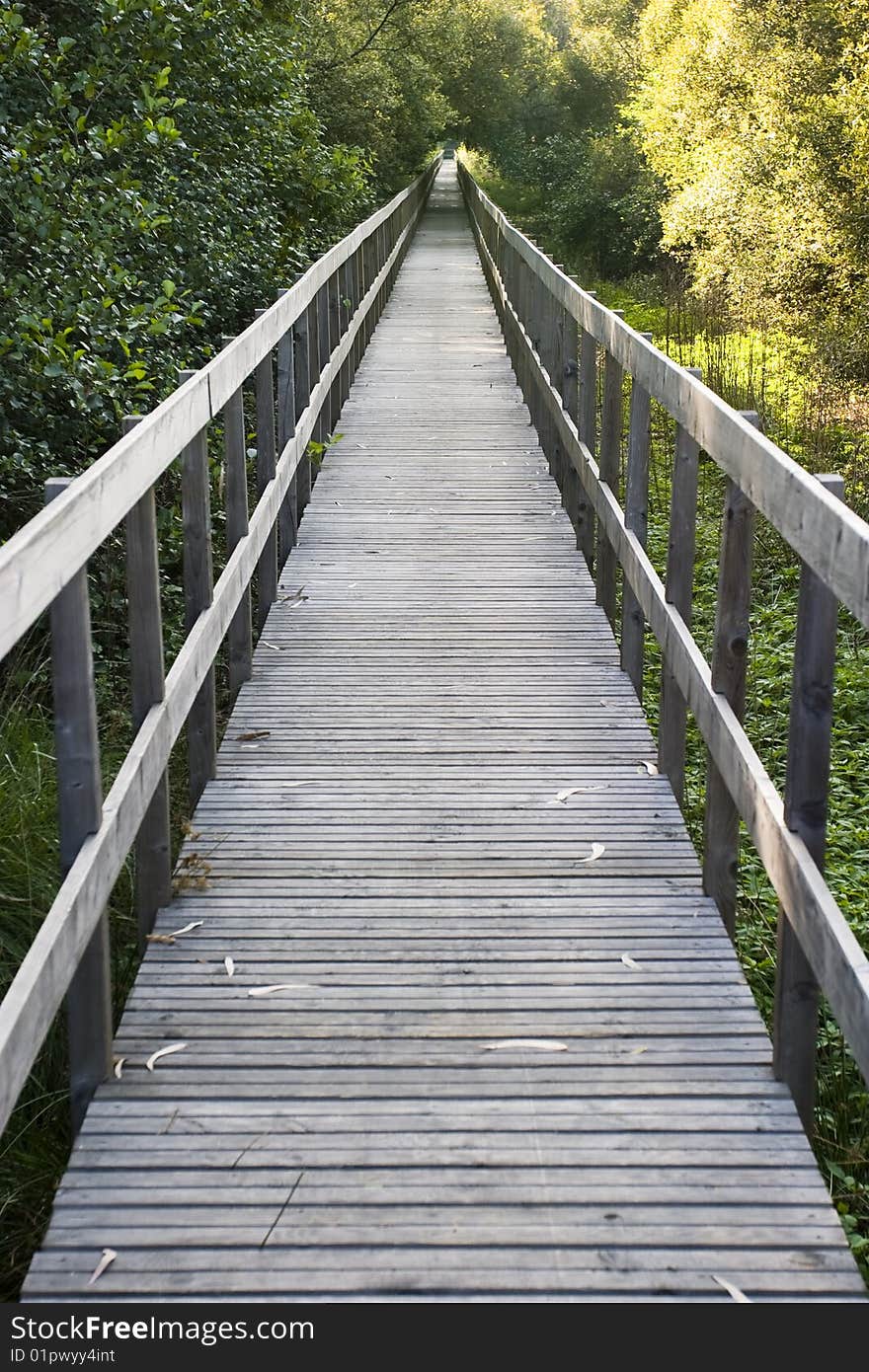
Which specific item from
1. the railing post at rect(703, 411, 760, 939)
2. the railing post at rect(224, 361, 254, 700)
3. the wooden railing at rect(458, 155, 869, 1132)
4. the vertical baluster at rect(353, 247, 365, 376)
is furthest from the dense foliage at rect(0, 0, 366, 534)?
the railing post at rect(703, 411, 760, 939)

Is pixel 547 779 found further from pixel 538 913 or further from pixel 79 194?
pixel 79 194

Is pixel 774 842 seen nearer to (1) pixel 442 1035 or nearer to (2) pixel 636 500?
(1) pixel 442 1035

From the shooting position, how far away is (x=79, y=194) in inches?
293

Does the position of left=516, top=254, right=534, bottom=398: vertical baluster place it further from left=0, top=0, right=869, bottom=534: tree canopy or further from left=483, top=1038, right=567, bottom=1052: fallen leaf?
left=483, top=1038, right=567, bottom=1052: fallen leaf

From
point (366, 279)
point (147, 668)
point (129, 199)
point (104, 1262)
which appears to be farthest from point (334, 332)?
point (104, 1262)

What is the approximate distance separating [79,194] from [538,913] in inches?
199

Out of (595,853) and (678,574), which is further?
(678,574)

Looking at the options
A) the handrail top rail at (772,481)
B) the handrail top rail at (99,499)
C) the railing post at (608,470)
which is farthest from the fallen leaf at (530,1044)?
the railing post at (608,470)

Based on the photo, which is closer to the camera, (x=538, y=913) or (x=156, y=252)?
(x=538, y=913)

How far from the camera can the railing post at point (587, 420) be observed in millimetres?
6715

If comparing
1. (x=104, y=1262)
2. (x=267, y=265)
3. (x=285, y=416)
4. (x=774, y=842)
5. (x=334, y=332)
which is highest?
(x=267, y=265)

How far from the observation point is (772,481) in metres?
3.03

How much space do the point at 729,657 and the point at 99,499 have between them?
1.49 m
